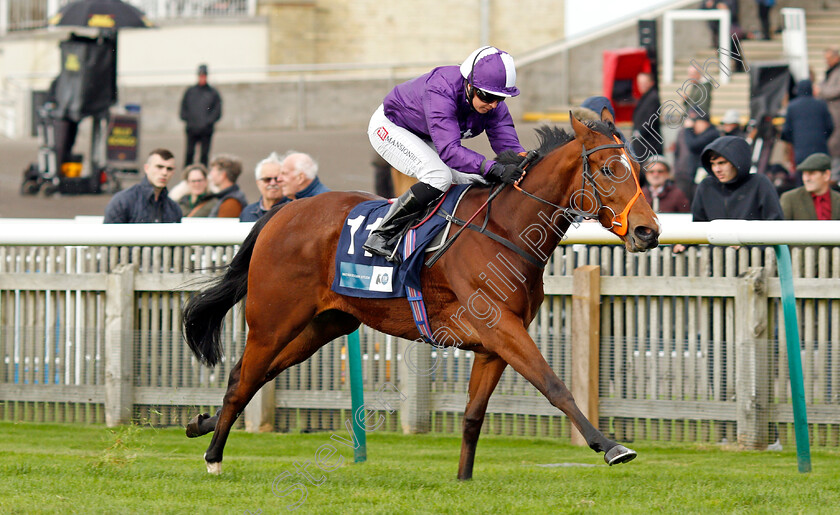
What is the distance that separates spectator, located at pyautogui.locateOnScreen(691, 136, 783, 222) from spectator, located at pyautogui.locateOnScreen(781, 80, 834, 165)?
3.81 metres

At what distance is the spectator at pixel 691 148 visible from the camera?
1046cm

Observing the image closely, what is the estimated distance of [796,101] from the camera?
10891 millimetres

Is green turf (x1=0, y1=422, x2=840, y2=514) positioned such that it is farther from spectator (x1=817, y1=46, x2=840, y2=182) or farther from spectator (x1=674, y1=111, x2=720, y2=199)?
spectator (x1=817, y1=46, x2=840, y2=182)

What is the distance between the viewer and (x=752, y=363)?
641 centimetres

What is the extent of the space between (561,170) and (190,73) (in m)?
19.7

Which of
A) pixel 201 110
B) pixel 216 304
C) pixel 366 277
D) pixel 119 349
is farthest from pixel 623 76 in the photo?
pixel 366 277

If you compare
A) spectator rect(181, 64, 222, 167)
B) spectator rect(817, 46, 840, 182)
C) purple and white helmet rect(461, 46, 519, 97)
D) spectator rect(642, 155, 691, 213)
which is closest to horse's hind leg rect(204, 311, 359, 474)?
purple and white helmet rect(461, 46, 519, 97)

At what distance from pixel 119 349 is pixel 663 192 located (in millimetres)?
4389

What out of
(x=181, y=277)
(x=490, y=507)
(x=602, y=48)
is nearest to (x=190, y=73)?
(x=602, y=48)

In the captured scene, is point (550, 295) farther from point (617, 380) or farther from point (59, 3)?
point (59, 3)

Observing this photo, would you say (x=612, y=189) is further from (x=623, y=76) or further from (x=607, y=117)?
(x=623, y=76)

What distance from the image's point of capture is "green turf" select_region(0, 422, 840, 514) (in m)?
4.61

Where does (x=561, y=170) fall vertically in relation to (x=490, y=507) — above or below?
above

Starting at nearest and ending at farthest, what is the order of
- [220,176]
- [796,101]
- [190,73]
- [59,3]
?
[220,176] → [796,101] → [190,73] → [59,3]
